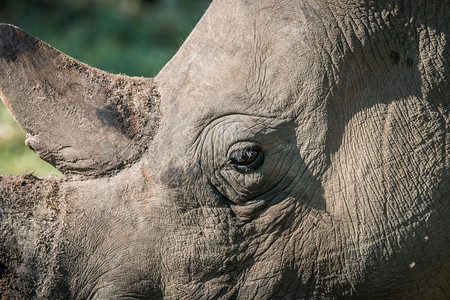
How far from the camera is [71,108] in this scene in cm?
389

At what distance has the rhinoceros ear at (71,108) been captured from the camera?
3834mm

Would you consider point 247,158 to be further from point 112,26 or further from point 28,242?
point 112,26

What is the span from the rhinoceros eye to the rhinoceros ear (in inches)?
16.5

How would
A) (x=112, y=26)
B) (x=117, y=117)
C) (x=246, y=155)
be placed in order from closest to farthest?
(x=246, y=155) → (x=117, y=117) → (x=112, y=26)

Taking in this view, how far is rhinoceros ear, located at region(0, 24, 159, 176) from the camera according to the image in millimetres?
3834

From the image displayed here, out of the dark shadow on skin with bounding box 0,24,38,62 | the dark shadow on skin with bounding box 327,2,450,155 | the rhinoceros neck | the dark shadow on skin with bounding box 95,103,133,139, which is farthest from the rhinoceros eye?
the dark shadow on skin with bounding box 0,24,38,62

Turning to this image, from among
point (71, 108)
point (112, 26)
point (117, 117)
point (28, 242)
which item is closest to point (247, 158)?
point (117, 117)

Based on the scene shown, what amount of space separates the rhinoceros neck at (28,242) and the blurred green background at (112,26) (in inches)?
281

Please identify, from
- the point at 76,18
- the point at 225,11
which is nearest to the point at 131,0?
the point at 76,18

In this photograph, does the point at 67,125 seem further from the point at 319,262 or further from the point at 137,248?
the point at 319,262

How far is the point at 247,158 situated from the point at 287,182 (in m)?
0.22

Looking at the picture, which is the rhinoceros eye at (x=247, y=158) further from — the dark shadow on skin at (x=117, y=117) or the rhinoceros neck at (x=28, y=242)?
the rhinoceros neck at (x=28, y=242)

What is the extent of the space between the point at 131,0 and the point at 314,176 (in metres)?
11.2

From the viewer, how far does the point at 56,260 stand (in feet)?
12.0
